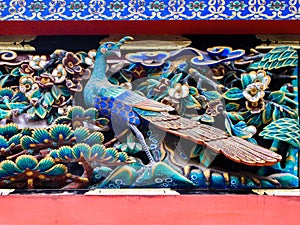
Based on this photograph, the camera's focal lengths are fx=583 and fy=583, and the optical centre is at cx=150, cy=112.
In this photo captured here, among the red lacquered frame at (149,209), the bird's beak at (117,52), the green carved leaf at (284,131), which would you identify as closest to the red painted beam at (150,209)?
the red lacquered frame at (149,209)

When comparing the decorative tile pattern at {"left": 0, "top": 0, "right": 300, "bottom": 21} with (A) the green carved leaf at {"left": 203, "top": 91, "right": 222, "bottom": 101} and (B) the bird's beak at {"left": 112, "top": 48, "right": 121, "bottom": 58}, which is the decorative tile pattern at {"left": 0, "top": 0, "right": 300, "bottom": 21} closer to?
(B) the bird's beak at {"left": 112, "top": 48, "right": 121, "bottom": 58}

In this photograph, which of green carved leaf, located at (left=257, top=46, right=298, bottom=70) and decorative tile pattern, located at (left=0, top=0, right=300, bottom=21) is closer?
decorative tile pattern, located at (left=0, top=0, right=300, bottom=21)

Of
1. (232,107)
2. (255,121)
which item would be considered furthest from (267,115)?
(232,107)

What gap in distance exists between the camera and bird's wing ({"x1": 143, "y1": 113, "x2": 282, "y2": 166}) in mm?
3592

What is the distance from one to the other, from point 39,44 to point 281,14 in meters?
1.59

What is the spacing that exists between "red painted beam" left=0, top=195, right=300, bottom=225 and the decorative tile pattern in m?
1.12

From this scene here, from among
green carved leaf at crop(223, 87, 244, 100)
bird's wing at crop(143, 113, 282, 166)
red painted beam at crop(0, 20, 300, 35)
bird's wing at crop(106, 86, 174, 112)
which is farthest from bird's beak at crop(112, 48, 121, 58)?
green carved leaf at crop(223, 87, 244, 100)

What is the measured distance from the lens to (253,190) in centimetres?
365

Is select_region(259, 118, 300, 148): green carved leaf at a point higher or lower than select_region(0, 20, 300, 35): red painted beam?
lower

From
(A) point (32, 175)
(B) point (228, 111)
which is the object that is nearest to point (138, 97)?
(B) point (228, 111)

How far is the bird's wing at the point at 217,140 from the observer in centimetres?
359

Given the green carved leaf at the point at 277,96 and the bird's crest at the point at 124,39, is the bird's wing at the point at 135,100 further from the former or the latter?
the green carved leaf at the point at 277,96

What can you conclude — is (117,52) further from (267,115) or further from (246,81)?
(267,115)

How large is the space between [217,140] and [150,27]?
2.75ft
